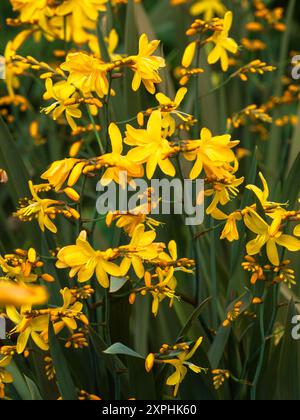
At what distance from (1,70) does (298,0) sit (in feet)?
8.01

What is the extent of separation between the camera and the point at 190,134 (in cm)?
214

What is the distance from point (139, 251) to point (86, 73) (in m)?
0.34

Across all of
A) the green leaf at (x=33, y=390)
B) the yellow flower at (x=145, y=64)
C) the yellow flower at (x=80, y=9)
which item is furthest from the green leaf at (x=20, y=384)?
the yellow flower at (x=80, y=9)

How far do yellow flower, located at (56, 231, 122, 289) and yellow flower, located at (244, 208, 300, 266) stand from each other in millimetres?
234

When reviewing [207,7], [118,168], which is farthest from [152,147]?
[207,7]

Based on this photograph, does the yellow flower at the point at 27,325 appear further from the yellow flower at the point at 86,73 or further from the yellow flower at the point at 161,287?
the yellow flower at the point at 86,73

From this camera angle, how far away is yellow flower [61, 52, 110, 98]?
56.8 inches

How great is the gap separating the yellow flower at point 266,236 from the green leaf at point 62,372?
37 centimetres

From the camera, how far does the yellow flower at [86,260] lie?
133 centimetres

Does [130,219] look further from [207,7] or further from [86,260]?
[207,7]

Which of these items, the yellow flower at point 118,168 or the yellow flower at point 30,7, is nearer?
the yellow flower at point 118,168

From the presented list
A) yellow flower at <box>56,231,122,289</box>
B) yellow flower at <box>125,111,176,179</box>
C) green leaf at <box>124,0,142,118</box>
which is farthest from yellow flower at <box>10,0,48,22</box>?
yellow flower at <box>56,231,122,289</box>

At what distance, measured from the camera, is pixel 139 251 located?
53.4 inches

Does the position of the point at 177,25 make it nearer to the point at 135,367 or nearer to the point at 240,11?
the point at 240,11
